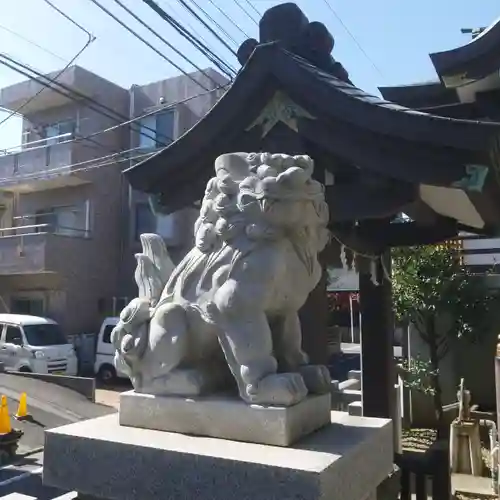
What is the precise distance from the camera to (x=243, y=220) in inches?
75.2

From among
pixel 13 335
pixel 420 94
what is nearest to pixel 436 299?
pixel 420 94

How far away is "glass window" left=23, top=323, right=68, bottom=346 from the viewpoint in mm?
11164

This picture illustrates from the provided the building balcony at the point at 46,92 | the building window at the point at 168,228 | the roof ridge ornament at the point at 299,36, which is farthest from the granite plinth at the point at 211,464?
the building balcony at the point at 46,92

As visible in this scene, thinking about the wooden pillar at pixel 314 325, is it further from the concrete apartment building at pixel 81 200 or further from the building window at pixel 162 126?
the building window at pixel 162 126

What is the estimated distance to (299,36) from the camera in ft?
10.3

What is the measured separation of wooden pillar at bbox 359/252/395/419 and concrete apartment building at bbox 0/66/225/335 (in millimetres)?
9295

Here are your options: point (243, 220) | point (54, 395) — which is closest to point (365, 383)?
point (243, 220)

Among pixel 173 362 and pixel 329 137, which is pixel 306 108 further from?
pixel 173 362

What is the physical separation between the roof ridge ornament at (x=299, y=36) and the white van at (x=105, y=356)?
977cm

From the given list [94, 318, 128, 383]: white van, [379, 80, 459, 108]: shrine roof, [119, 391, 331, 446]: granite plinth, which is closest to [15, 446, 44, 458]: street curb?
[119, 391, 331, 446]: granite plinth

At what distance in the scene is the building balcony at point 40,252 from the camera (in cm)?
1257

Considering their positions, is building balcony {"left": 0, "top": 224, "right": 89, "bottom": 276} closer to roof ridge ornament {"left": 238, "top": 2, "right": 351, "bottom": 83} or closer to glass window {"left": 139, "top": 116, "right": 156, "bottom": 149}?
glass window {"left": 139, "top": 116, "right": 156, "bottom": 149}

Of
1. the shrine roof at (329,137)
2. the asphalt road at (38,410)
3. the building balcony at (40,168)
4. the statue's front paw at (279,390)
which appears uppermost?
the building balcony at (40,168)

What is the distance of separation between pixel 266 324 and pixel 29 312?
1380 cm
